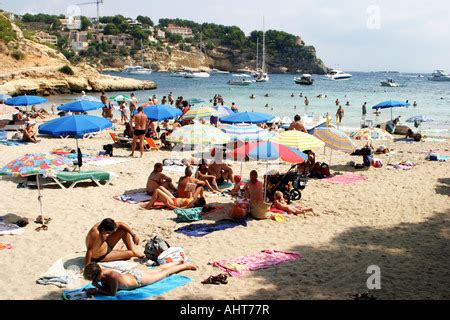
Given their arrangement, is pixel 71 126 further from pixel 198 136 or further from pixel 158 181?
pixel 198 136

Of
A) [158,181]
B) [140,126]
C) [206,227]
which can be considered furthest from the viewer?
[140,126]

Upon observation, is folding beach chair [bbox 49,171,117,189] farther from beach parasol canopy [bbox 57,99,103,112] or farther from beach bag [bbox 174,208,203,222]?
beach parasol canopy [bbox 57,99,103,112]

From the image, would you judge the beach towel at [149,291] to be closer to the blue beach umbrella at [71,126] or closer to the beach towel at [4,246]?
the beach towel at [4,246]

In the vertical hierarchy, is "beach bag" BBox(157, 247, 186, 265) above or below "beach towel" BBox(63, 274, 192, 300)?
above

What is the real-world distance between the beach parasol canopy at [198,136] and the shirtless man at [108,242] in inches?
157

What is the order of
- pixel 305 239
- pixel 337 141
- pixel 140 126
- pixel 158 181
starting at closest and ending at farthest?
pixel 305 239, pixel 158 181, pixel 337 141, pixel 140 126

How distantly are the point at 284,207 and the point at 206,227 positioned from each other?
1.81m

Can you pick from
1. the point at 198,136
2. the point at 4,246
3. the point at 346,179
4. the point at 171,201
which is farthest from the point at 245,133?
the point at 4,246

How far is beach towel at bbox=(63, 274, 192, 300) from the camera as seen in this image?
5.33 metres

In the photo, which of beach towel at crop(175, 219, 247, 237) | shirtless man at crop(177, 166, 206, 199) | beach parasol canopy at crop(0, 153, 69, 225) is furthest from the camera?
shirtless man at crop(177, 166, 206, 199)

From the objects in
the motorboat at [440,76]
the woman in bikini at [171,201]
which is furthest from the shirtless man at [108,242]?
the motorboat at [440,76]

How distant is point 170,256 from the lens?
6281 mm

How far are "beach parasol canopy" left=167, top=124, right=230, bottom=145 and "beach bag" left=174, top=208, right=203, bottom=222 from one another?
Answer: 230 cm

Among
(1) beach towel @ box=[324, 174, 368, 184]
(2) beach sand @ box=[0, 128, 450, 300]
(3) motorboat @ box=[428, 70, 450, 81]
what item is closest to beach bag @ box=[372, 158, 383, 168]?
(2) beach sand @ box=[0, 128, 450, 300]
